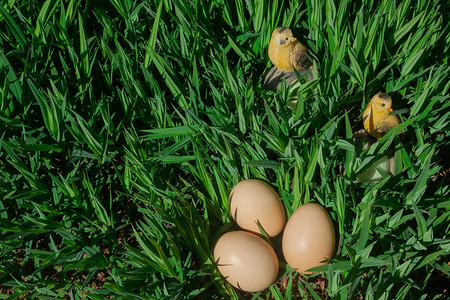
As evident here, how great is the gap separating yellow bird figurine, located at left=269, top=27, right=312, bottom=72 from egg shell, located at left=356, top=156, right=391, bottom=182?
400 mm

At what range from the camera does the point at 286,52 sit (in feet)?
4.61

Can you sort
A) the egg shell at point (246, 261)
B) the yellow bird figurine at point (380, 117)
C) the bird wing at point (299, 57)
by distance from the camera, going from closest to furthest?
the egg shell at point (246, 261), the yellow bird figurine at point (380, 117), the bird wing at point (299, 57)

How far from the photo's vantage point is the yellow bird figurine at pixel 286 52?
4.58ft

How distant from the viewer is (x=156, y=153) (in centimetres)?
137

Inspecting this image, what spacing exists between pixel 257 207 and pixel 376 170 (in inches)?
15.8

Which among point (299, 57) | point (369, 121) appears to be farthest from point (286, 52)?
point (369, 121)

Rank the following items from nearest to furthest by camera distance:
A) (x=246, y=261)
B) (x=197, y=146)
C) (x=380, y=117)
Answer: (x=246, y=261), (x=380, y=117), (x=197, y=146)

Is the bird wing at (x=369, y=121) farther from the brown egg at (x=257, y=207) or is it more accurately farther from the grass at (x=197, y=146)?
the brown egg at (x=257, y=207)

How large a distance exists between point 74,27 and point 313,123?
Result: 910 mm

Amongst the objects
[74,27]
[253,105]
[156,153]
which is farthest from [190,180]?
[74,27]

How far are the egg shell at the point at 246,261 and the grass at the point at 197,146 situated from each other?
48 mm

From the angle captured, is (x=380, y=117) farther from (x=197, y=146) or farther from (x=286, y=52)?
(x=197, y=146)

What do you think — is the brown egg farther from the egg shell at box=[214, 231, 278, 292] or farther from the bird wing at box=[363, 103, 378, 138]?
the bird wing at box=[363, 103, 378, 138]

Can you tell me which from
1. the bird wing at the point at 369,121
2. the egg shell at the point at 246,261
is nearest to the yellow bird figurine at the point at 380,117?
the bird wing at the point at 369,121
